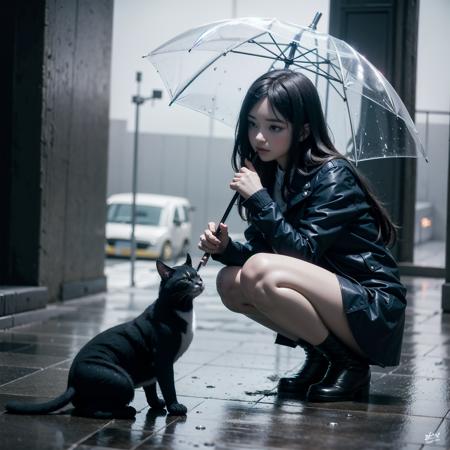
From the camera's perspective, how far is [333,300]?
467 cm

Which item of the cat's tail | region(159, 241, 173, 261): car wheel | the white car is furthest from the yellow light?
the cat's tail

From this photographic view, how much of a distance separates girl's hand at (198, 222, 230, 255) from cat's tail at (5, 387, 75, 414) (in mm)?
984

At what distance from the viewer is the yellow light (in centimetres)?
1623

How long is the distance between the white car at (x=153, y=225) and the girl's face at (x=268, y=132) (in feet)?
58.8

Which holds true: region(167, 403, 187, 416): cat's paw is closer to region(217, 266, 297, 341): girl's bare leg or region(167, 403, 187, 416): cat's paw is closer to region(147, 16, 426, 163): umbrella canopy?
region(217, 266, 297, 341): girl's bare leg

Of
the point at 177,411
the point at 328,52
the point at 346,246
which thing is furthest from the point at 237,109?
the point at 177,411

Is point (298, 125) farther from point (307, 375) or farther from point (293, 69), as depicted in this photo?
point (307, 375)

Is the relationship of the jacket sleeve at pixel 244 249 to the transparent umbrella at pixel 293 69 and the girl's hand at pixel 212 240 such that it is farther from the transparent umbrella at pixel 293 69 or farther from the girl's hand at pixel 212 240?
the transparent umbrella at pixel 293 69

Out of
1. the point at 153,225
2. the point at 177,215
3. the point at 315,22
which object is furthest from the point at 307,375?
the point at 177,215

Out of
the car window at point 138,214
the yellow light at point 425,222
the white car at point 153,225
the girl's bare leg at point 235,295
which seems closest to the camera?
the girl's bare leg at point 235,295

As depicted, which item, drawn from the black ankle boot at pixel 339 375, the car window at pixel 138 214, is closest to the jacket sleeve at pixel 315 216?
the black ankle boot at pixel 339 375

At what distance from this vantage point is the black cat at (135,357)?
165 inches

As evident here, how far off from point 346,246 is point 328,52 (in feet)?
3.42

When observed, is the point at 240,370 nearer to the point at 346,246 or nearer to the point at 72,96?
the point at 346,246
